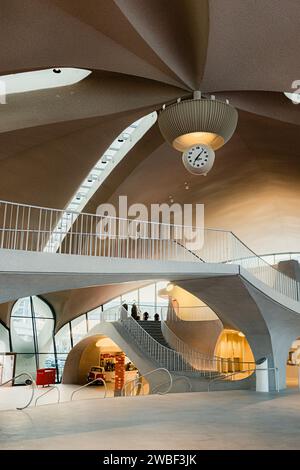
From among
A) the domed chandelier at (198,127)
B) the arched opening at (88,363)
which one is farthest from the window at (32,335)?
the domed chandelier at (198,127)

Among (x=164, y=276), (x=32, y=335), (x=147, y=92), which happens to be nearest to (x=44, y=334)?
(x=32, y=335)

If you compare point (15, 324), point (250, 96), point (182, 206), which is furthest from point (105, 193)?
point (15, 324)

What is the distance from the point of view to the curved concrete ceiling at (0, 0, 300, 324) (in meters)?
7.94

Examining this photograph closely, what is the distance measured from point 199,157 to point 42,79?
6.40 m

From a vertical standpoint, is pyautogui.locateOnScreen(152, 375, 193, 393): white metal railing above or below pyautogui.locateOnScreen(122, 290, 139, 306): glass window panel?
below

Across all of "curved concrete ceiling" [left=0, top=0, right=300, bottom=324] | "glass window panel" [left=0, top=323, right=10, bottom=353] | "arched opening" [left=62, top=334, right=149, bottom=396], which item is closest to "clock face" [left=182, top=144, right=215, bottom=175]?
"curved concrete ceiling" [left=0, top=0, right=300, bottom=324]

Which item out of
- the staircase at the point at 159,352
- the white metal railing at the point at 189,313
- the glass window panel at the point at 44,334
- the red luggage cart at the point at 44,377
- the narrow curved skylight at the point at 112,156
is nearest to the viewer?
the narrow curved skylight at the point at 112,156

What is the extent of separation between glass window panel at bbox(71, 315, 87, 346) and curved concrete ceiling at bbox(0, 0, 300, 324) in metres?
13.0

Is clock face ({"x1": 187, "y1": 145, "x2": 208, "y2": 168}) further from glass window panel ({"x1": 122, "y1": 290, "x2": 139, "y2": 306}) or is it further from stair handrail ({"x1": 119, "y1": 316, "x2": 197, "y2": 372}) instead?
glass window panel ({"x1": 122, "y1": 290, "x2": 139, "y2": 306})

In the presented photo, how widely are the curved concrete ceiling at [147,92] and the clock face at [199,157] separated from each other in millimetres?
2244

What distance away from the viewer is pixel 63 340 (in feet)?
92.3

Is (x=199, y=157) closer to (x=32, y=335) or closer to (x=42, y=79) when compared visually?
(x=42, y=79)

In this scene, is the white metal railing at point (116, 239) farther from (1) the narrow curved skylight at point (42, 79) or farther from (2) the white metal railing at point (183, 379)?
(2) the white metal railing at point (183, 379)

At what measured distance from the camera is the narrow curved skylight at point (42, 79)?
1178cm
